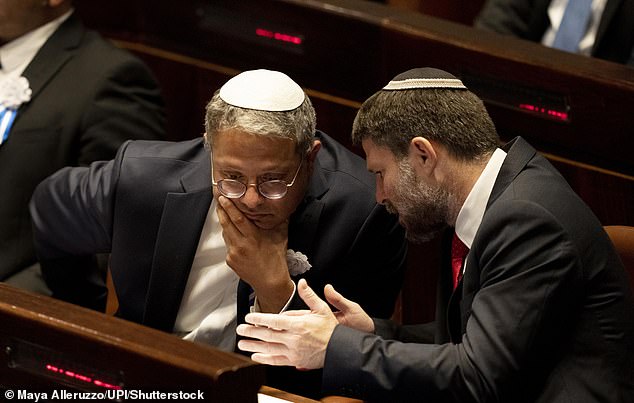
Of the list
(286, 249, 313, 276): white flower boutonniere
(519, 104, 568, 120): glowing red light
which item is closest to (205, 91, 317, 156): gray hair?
(286, 249, 313, 276): white flower boutonniere

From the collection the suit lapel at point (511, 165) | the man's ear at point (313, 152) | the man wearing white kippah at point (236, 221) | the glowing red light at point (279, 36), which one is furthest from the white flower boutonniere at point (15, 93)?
the suit lapel at point (511, 165)

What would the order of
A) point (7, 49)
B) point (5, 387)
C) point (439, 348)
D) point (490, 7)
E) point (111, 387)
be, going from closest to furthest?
point (111, 387), point (5, 387), point (439, 348), point (7, 49), point (490, 7)

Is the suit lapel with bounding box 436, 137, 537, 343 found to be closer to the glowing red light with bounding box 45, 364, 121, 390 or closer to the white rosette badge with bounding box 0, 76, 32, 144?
the glowing red light with bounding box 45, 364, 121, 390

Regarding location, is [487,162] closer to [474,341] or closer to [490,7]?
[474,341]

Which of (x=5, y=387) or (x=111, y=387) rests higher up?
(x=111, y=387)

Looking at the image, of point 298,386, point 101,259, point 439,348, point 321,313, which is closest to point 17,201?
point 101,259

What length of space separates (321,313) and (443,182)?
12.8 inches

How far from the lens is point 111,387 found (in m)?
1.69

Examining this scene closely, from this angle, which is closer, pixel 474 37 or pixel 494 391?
pixel 494 391

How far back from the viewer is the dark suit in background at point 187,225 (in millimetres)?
2303

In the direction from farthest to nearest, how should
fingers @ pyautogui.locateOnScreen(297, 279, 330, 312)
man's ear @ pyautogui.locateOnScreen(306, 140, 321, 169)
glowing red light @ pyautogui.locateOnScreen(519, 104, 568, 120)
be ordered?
glowing red light @ pyautogui.locateOnScreen(519, 104, 568, 120), man's ear @ pyautogui.locateOnScreen(306, 140, 321, 169), fingers @ pyautogui.locateOnScreen(297, 279, 330, 312)

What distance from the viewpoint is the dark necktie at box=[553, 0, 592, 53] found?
302cm

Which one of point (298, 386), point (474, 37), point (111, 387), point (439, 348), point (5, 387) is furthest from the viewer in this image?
point (474, 37)

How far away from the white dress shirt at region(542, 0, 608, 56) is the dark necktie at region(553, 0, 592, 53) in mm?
15
